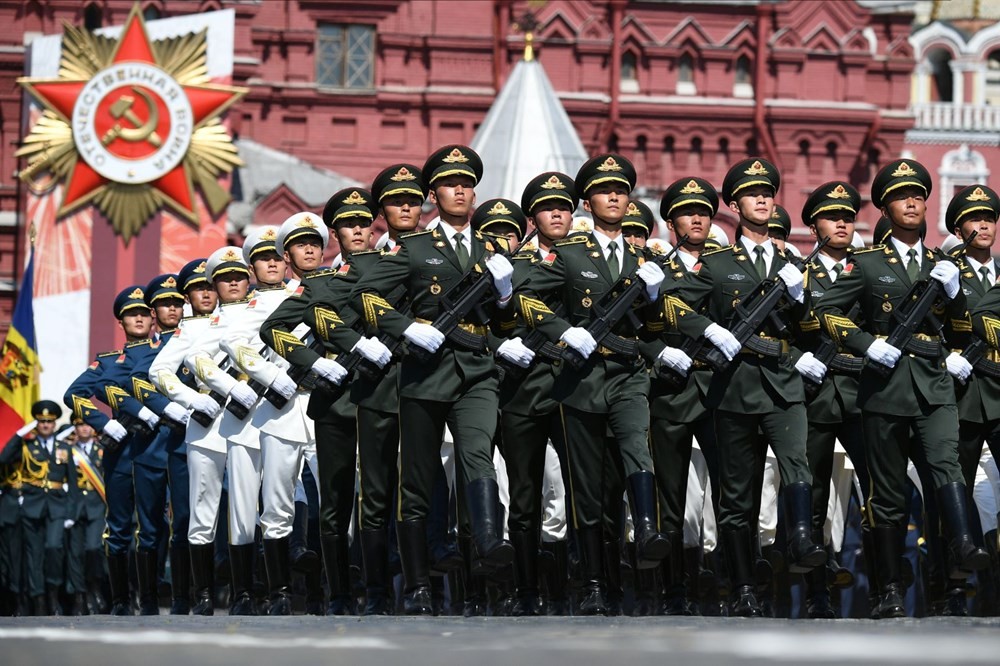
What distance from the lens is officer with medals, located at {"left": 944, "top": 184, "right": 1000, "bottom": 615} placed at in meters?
8.00

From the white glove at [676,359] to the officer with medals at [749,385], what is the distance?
96 millimetres

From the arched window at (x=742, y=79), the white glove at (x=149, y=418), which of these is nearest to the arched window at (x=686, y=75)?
the arched window at (x=742, y=79)

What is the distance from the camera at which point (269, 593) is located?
875 centimetres

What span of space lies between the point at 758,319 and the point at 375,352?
1.41 m

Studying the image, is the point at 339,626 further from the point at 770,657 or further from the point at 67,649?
the point at 770,657

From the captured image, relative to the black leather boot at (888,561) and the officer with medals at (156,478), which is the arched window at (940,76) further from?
the black leather boot at (888,561)

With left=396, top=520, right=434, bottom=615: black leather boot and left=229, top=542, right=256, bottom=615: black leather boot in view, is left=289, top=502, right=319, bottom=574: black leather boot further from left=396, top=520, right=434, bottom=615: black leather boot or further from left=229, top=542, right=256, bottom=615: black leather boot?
left=396, top=520, right=434, bottom=615: black leather boot

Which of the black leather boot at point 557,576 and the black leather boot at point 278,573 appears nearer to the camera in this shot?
the black leather boot at point 557,576

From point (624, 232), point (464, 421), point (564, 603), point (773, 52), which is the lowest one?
point (564, 603)

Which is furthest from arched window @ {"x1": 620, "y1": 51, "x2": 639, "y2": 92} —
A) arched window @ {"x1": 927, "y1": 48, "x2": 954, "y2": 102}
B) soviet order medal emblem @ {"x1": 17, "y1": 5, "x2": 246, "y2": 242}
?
arched window @ {"x1": 927, "y1": 48, "x2": 954, "y2": 102}

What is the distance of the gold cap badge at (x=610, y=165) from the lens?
7916mm

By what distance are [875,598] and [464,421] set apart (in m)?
1.66

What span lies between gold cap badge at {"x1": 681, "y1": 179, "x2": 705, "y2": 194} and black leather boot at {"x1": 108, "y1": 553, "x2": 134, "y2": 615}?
3413mm

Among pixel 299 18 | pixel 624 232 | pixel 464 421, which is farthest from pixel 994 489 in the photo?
pixel 299 18
